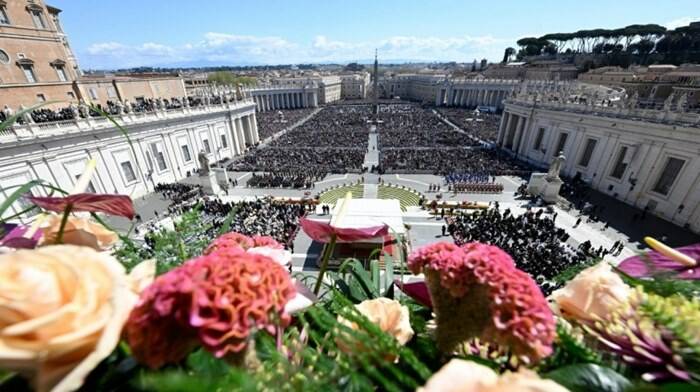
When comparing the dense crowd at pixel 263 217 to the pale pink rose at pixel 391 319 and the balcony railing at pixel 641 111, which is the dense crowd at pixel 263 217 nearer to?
the pale pink rose at pixel 391 319

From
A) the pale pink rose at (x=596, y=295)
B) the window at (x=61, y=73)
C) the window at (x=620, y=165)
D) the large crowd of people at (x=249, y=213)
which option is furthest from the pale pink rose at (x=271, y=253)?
the window at (x=61, y=73)

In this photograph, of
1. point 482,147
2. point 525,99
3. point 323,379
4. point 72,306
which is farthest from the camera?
point 482,147

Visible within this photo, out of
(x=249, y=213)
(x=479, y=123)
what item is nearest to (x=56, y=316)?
(x=249, y=213)

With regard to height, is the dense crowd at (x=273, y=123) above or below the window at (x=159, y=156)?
below

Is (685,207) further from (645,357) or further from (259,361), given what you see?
(259,361)

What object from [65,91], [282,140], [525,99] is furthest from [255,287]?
[282,140]

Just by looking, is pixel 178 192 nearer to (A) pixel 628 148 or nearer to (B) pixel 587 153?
(A) pixel 628 148
